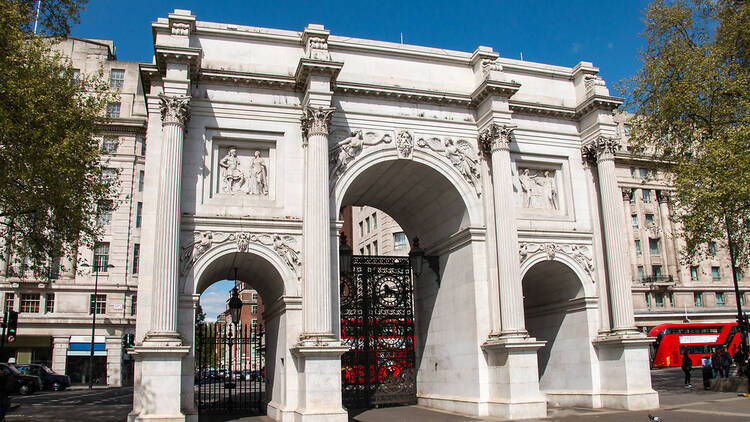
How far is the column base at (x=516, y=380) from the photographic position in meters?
18.3

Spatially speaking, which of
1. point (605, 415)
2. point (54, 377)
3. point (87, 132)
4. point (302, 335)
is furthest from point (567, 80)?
point (54, 377)

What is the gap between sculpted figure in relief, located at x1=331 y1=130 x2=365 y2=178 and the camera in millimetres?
19938

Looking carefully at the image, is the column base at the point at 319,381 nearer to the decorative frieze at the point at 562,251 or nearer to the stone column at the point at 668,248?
the decorative frieze at the point at 562,251

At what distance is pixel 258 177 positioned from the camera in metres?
19.5

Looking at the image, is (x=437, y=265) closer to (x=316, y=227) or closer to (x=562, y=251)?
(x=562, y=251)

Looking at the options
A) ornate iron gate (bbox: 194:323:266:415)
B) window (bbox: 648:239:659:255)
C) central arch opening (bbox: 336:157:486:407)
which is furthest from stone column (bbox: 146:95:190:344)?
window (bbox: 648:239:659:255)

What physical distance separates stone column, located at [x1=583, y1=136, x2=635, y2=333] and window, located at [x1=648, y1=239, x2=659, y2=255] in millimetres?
39443

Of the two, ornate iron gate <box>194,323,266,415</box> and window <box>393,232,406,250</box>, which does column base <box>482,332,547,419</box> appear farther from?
window <box>393,232,406,250</box>

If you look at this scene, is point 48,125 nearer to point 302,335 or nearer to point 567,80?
point 302,335

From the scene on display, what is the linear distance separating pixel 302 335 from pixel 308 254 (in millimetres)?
2316

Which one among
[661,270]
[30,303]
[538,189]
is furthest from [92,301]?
[661,270]

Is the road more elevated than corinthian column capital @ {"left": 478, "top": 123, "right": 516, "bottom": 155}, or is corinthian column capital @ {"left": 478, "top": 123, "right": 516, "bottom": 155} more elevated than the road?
corinthian column capital @ {"left": 478, "top": 123, "right": 516, "bottom": 155}

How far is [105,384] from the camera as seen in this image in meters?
46.0

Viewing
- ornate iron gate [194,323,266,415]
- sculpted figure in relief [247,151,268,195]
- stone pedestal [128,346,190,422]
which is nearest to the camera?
stone pedestal [128,346,190,422]
